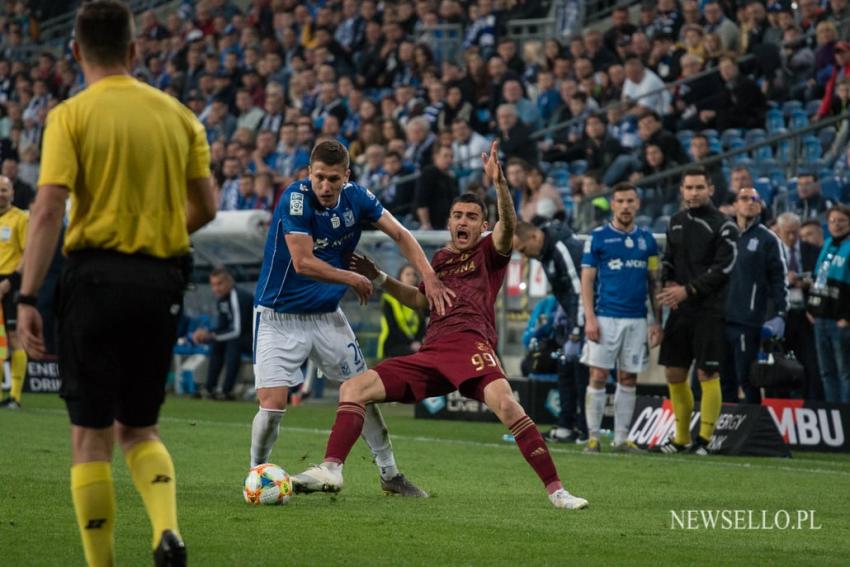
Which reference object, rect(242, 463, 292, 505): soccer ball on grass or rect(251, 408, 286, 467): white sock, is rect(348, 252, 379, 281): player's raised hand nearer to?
rect(251, 408, 286, 467): white sock

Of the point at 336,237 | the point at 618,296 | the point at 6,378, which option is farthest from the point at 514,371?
the point at 336,237

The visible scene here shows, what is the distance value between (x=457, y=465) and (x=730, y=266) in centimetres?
313

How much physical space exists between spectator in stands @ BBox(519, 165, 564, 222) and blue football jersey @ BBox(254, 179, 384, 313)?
822 cm

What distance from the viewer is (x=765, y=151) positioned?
1738cm

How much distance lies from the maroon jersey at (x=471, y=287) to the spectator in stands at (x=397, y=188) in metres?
11.6

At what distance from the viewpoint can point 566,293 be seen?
1401 centimetres

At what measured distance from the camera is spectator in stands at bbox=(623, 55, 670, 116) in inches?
779

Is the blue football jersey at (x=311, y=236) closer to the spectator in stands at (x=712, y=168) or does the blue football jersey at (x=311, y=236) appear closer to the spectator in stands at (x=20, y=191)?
the spectator in stands at (x=712, y=168)

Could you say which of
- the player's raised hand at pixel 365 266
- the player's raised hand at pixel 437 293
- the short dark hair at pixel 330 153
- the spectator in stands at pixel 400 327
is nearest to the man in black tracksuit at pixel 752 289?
the spectator in stands at pixel 400 327

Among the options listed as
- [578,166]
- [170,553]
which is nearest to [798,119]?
[578,166]

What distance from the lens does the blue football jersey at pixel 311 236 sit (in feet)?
28.2

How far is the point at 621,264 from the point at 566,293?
1.16 meters

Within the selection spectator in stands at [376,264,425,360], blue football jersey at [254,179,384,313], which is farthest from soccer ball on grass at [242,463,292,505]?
spectator in stands at [376,264,425,360]

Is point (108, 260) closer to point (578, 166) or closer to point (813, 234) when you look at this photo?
point (813, 234)
